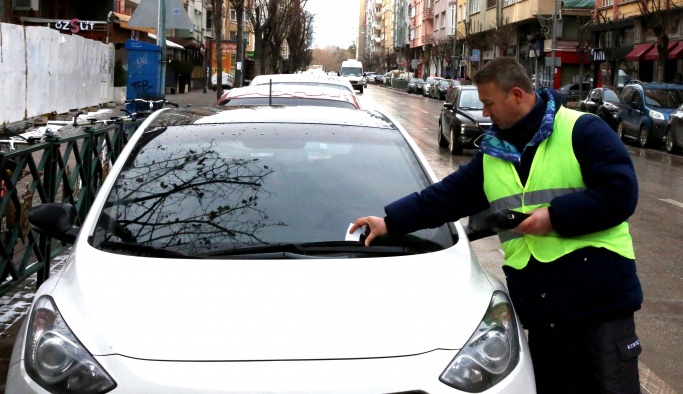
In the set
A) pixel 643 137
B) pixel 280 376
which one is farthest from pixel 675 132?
pixel 280 376

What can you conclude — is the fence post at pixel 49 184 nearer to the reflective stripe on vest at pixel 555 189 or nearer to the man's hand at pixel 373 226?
the man's hand at pixel 373 226

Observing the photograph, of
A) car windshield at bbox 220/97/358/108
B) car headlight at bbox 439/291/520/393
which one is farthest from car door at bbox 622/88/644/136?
car headlight at bbox 439/291/520/393

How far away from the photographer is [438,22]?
98500 mm

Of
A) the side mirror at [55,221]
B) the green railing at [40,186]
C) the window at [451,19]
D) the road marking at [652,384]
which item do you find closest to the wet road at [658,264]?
the road marking at [652,384]

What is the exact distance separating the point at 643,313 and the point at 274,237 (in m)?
4.09

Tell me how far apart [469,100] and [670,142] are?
516 centimetres

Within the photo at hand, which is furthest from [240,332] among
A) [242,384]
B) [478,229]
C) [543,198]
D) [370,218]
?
[478,229]

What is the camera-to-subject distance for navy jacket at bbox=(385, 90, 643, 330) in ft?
10.4

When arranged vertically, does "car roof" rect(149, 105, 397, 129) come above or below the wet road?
above

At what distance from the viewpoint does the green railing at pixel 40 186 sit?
609 centimetres

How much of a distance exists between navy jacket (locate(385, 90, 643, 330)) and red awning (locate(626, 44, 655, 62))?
41296 mm

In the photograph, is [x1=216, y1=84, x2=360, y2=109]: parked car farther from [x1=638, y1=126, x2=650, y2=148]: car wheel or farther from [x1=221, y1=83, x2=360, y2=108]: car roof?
[x1=638, y1=126, x2=650, y2=148]: car wheel

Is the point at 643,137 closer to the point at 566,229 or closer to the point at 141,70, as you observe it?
the point at 141,70

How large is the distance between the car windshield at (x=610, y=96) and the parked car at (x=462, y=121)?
7.49 meters
